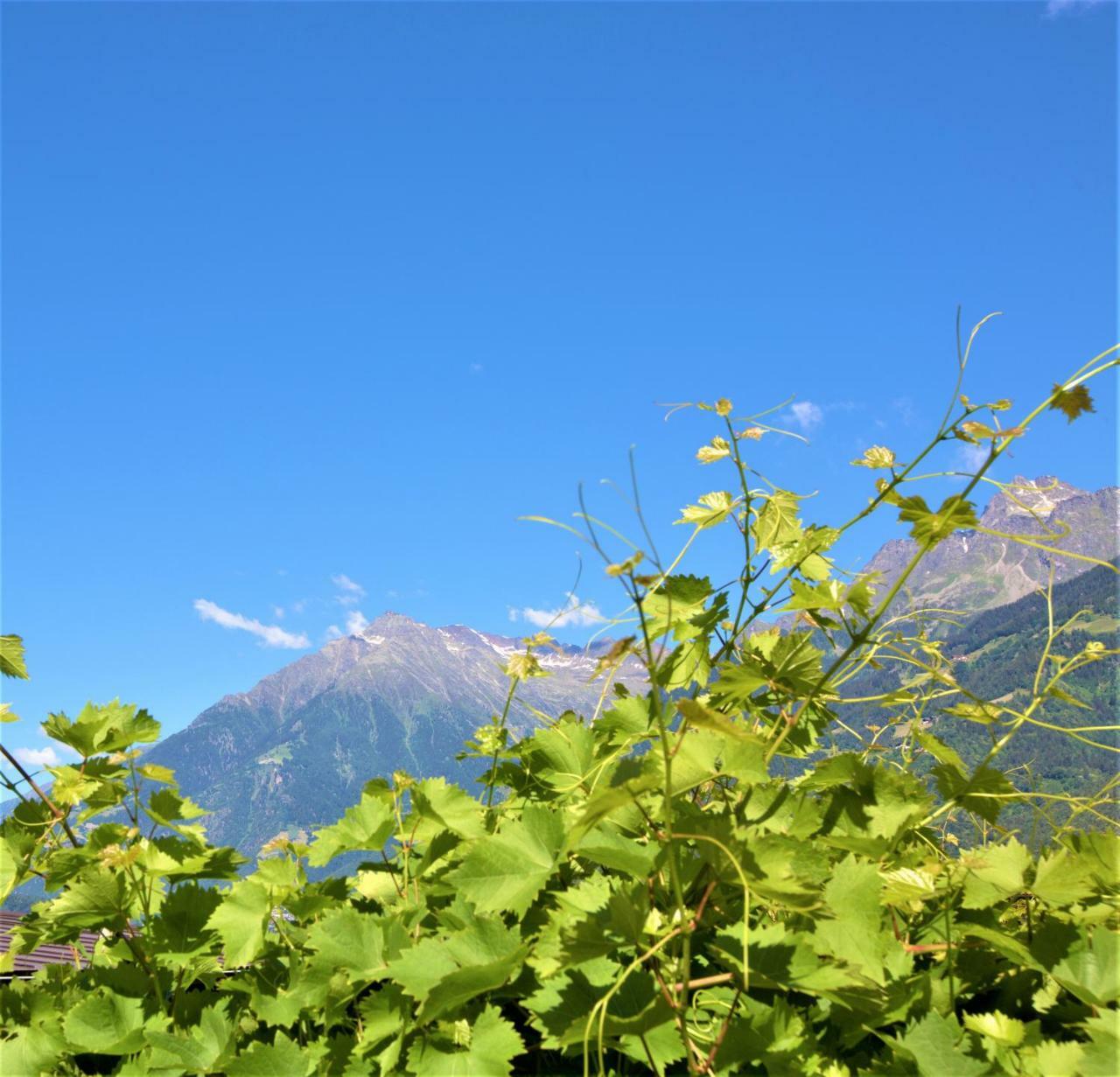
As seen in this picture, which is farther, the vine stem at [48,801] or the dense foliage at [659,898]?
the vine stem at [48,801]

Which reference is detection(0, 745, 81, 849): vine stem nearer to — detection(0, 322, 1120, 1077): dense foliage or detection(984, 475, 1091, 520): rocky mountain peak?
detection(0, 322, 1120, 1077): dense foliage

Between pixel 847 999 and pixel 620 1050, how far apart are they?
284mm

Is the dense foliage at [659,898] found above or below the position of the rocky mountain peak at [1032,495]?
below

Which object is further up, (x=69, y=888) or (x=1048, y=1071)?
(x=69, y=888)

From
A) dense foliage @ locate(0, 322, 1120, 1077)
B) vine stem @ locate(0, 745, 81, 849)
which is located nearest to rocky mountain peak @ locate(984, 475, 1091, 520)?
dense foliage @ locate(0, 322, 1120, 1077)

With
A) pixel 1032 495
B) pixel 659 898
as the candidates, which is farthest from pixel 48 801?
pixel 1032 495

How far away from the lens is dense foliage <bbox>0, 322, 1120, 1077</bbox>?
0.99 meters

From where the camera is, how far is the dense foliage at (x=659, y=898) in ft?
3.26

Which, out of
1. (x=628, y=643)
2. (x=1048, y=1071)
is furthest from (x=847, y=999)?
(x=628, y=643)

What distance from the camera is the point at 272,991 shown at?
4.52ft

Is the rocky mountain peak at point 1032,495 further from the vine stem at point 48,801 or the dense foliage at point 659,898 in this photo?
the vine stem at point 48,801

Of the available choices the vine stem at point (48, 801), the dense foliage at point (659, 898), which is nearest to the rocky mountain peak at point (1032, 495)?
the dense foliage at point (659, 898)

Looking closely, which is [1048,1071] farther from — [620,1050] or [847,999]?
[620,1050]

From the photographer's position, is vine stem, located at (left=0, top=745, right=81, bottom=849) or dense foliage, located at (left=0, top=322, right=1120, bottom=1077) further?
vine stem, located at (left=0, top=745, right=81, bottom=849)
